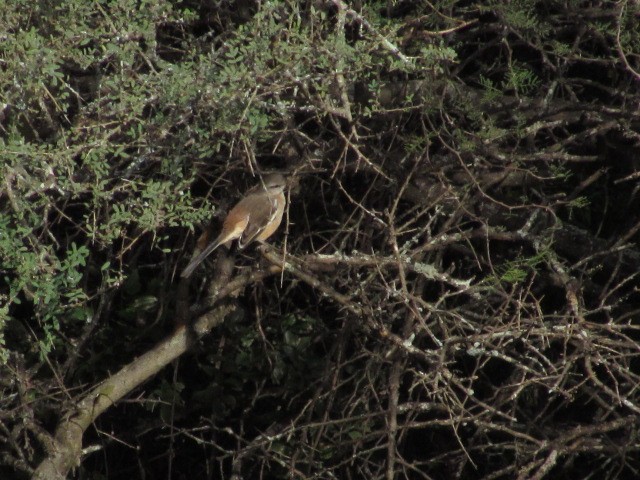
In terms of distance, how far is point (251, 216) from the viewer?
5172mm

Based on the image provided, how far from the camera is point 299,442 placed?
5.05 metres

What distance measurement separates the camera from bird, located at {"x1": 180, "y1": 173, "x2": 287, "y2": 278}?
16.4 feet

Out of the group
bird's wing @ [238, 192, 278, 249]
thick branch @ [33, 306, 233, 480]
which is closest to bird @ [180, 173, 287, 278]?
bird's wing @ [238, 192, 278, 249]

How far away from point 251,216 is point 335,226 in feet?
1.48

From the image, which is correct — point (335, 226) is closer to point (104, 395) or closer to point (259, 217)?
point (259, 217)

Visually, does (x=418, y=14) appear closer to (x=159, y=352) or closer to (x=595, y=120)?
(x=595, y=120)

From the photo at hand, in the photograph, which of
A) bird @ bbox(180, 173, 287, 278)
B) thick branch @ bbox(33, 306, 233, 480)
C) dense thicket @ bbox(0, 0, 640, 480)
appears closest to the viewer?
dense thicket @ bbox(0, 0, 640, 480)

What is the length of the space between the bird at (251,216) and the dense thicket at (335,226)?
0.08m

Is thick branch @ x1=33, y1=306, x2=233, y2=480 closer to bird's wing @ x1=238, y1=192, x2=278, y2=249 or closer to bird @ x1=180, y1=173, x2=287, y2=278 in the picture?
bird @ x1=180, y1=173, x2=287, y2=278

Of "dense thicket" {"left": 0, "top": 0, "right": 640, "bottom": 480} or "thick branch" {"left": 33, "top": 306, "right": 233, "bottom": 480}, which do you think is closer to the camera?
"dense thicket" {"left": 0, "top": 0, "right": 640, "bottom": 480}

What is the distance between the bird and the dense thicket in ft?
0.25

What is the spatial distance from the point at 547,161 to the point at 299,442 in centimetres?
161

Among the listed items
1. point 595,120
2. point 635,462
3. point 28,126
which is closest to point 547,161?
point 595,120

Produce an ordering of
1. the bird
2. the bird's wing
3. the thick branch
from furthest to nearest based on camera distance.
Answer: the bird's wing < the bird < the thick branch
